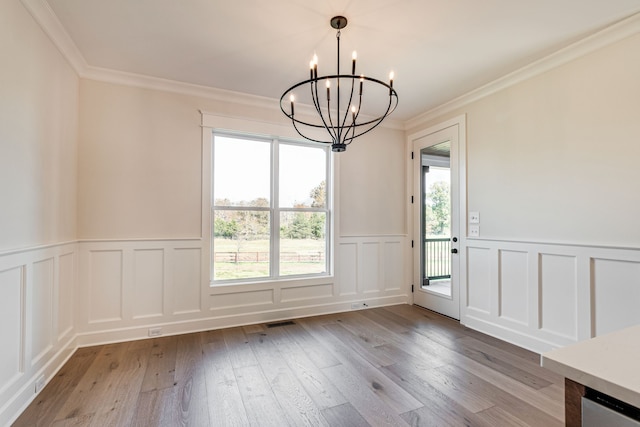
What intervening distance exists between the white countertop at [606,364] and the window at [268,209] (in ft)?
10.8

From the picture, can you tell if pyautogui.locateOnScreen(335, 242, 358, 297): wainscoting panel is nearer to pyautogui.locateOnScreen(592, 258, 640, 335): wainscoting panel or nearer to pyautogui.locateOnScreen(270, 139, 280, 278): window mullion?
pyautogui.locateOnScreen(270, 139, 280, 278): window mullion

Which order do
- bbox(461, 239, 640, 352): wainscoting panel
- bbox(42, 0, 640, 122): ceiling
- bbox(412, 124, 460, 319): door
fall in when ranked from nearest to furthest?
bbox(42, 0, 640, 122): ceiling, bbox(461, 239, 640, 352): wainscoting panel, bbox(412, 124, 460, 319): door

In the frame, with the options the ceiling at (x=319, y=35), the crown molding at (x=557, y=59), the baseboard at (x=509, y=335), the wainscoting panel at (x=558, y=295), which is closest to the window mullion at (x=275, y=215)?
the ceiling at (x=319, y=35)

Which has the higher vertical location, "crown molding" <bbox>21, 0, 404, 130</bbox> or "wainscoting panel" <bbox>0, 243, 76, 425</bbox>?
"crown molding" <bbox>21, 0, 404, 130</bbox>

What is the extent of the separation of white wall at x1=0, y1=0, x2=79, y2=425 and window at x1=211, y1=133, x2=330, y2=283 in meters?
1.38

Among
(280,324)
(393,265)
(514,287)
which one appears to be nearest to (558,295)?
(514,287)

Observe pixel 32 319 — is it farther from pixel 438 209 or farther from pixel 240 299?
pixel 438 209

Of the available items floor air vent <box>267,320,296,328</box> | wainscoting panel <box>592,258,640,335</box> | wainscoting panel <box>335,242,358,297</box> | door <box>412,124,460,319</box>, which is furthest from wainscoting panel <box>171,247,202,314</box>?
wainscoting panel <box>592,258,640,335</box>

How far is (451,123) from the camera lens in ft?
12.6

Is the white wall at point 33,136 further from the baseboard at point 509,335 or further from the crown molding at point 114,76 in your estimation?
the baseboard at point 509,335

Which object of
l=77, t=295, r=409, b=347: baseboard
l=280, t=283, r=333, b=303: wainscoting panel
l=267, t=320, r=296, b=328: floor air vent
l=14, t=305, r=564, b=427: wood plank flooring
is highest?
l=280, t=283, r=333, b=303: wainscoting panel

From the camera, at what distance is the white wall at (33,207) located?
6.07 feet

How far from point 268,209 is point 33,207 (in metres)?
2.19

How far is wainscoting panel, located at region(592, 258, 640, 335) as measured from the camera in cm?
227
